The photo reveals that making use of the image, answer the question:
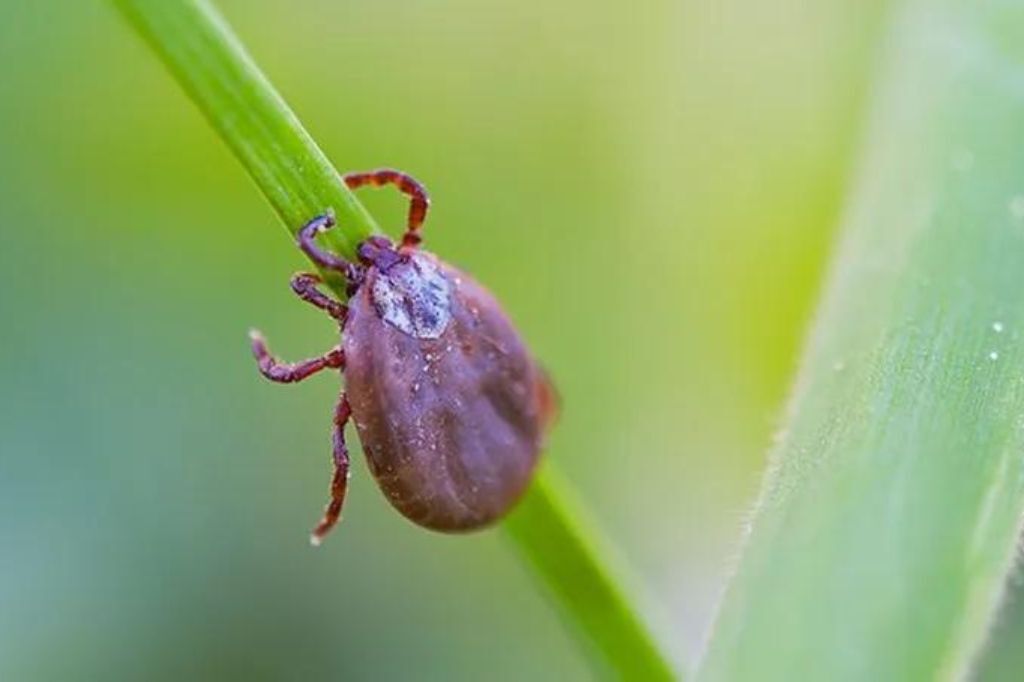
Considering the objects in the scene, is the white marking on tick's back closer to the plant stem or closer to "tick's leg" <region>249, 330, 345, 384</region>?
"tick's leg" <region>249, 330, 345, 384</region>

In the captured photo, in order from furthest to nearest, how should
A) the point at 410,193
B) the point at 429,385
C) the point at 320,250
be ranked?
the point at 410,193 → the point at 429,385 → the point at 320,250

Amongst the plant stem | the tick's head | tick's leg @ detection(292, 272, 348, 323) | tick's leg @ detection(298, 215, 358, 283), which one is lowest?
tick's leg @ detection(292, 272, 348, 323)

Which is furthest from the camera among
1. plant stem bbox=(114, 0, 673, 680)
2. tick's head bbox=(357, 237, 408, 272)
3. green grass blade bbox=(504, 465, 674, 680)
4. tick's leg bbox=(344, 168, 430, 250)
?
tick's leg bbox=(344, 168, 430, 250)

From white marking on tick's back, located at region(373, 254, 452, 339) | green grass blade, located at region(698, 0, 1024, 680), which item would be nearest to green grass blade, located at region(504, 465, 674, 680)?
white marking on tick's back, located at region(373, 254, 452, 339)

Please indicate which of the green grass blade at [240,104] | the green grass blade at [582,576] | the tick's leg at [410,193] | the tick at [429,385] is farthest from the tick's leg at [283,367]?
the green grass blade at [240,104]

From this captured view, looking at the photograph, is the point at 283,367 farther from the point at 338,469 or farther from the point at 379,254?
the point at 379,254

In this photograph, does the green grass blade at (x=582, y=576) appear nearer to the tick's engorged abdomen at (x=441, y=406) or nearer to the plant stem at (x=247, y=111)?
the tick's engorged abdomen at (x=441, y=406)

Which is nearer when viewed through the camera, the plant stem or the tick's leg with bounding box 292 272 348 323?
the plant stem

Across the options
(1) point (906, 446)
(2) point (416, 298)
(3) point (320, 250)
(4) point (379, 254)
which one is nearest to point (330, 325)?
(2) point (416, 298)
